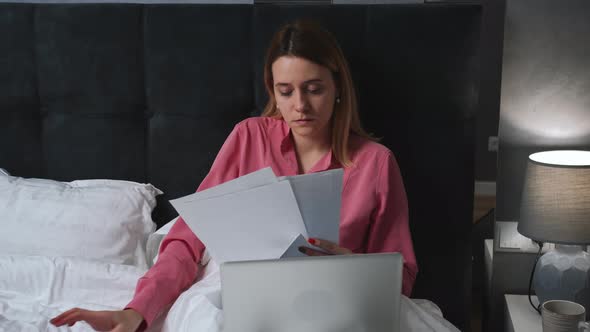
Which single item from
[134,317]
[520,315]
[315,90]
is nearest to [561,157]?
[520,315]

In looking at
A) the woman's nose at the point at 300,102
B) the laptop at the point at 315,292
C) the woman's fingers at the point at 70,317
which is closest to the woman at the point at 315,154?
the woman's nose at the point at 300,102

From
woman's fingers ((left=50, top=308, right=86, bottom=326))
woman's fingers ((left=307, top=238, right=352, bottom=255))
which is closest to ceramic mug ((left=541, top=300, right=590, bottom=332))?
woman's fingers ((left=307, top=238, right=352, bottom=255))

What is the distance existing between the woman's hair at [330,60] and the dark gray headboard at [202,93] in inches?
8.4

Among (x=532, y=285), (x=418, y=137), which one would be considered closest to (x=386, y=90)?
(x=418, y=137)

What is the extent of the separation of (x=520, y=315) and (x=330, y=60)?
777mm

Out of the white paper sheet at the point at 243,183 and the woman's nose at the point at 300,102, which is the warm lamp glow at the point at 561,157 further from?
the white paper sheet at the point at 243,183

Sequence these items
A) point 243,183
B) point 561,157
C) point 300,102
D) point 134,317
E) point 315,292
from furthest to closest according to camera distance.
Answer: point 561,157, point 300,102, point 134,317, point 243,183, point 315,292

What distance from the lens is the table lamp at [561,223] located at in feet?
5.27

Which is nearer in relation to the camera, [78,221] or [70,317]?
[70,317]

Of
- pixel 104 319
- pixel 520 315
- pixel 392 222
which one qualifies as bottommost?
pixel 520 315

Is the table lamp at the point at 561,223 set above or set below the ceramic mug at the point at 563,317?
above

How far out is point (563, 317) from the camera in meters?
1.50

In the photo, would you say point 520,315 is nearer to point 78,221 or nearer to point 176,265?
point 176,265

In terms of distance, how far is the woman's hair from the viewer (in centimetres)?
162
